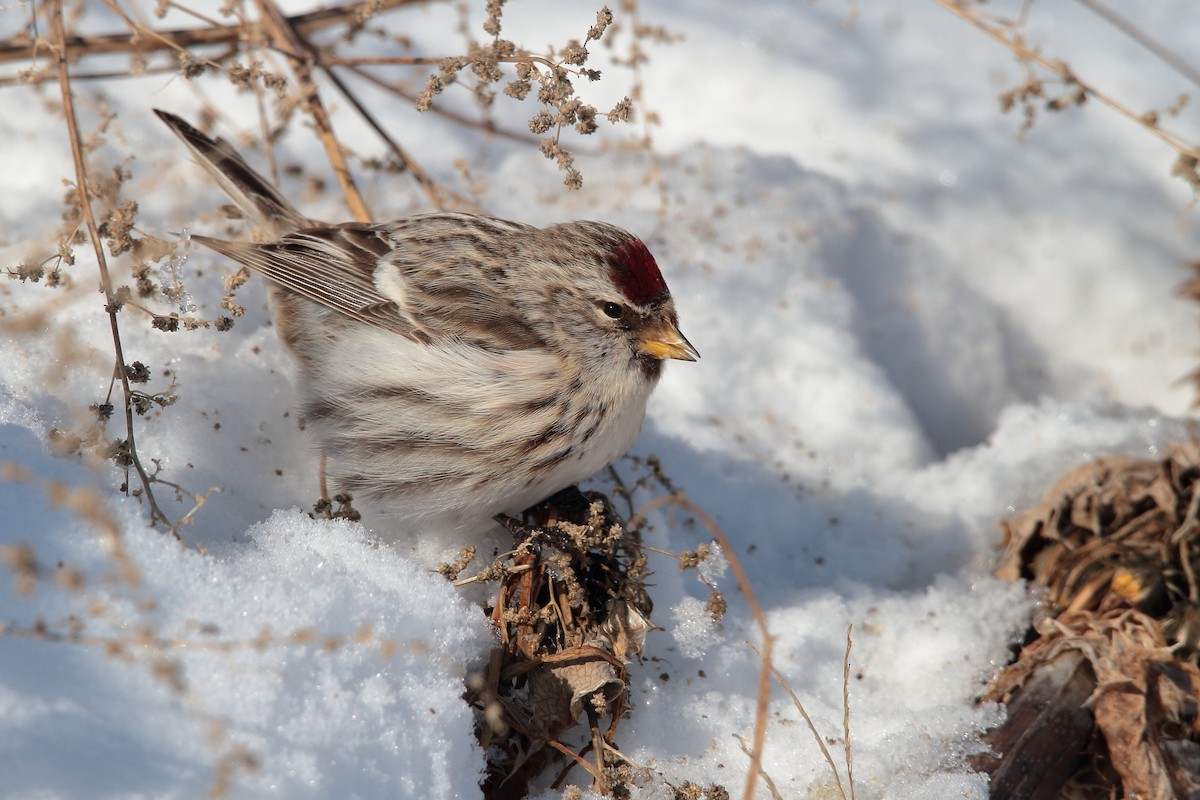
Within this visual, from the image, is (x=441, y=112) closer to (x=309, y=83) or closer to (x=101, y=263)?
(x=309, y=83)

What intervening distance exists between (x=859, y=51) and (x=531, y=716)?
3305 mm

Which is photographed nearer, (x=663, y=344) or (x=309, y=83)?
(x=663, y=344)

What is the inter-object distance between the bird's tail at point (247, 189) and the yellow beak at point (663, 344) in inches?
35.6

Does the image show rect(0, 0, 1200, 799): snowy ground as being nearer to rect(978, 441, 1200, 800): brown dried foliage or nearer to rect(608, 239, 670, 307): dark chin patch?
rect(978, 441, 1200, 800): brown dried foliage

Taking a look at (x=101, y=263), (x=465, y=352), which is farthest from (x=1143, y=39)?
(x=101, y=263)

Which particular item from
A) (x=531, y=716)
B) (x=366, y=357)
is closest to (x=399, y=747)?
(x=531, y=716)

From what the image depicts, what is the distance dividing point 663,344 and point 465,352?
42 centimetres

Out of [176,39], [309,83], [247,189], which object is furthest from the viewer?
[176,39]

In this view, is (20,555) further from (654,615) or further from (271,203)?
(271,203)

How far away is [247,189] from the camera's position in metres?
2.47

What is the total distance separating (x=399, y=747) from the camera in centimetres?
159

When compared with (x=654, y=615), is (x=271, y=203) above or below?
above

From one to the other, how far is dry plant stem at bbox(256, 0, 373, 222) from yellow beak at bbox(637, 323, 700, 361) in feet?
2.88

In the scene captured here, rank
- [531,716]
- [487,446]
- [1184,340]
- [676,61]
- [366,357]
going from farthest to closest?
[676,61] < [1184,340] < [366,357] < [487,446] < [531,716]
